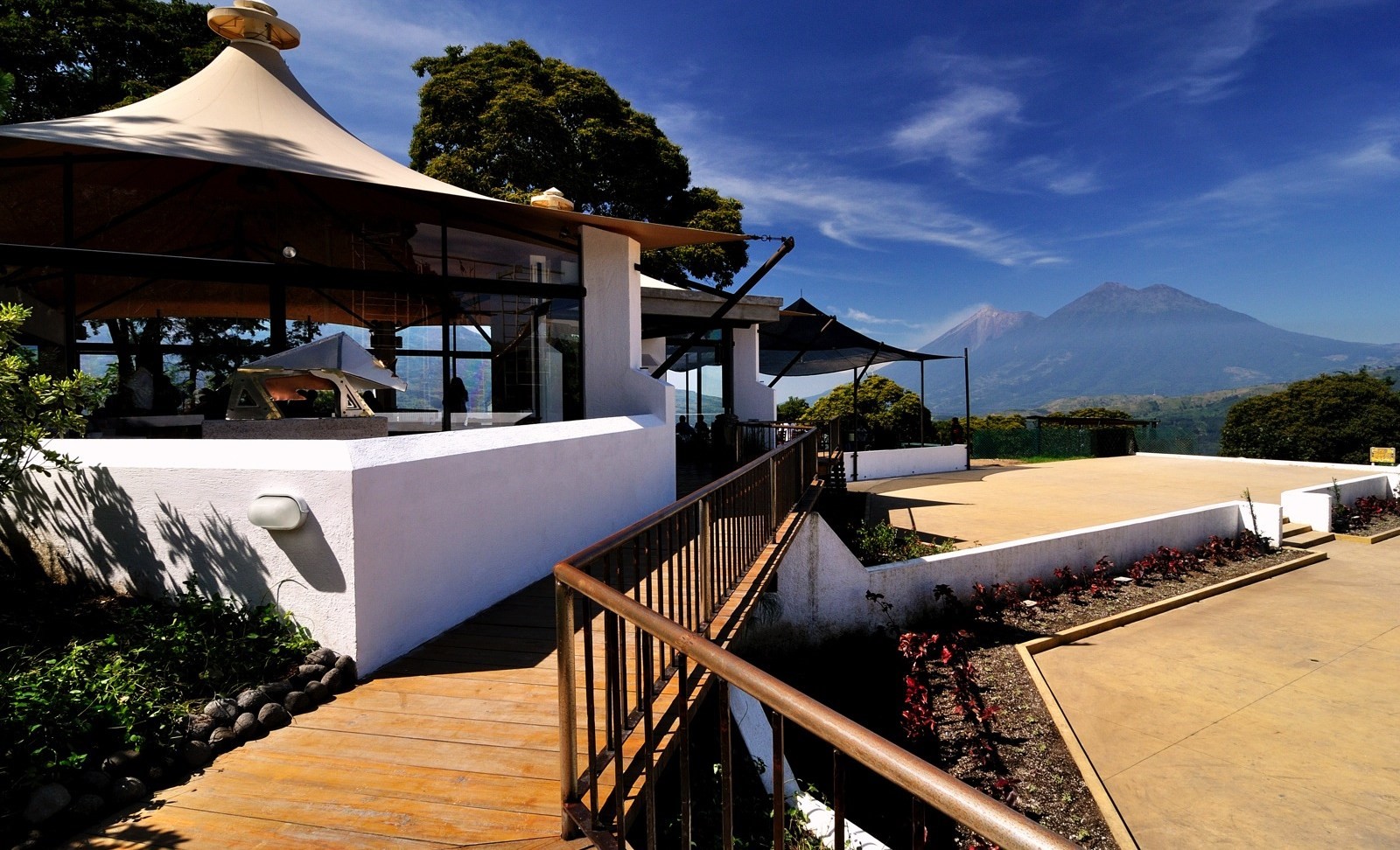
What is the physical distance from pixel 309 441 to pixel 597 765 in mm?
2746

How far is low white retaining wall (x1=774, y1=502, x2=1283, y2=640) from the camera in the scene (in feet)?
24.1

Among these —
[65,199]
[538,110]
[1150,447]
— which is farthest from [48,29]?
[1150,447]

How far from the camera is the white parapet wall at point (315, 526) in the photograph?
3.94 m

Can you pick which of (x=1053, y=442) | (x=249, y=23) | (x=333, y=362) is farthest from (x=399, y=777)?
(x=1053, y=442)

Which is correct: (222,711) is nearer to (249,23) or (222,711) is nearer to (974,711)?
(974,711)

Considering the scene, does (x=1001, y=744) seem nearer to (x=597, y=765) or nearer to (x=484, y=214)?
(x=597, y=765)

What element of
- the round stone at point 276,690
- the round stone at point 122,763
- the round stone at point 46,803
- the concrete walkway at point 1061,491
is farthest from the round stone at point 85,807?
the concrete walkway at point 1061,491

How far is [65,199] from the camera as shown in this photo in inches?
257

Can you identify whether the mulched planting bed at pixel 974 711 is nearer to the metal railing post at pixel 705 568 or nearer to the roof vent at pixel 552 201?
the metal railing post at pixel 705 568

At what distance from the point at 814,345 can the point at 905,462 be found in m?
4.28

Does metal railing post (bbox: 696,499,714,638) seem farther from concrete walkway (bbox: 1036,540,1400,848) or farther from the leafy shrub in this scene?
the leafy shrub

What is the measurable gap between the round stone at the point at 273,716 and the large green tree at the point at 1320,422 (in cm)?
2993

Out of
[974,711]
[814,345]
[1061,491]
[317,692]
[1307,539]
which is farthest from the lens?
[814,345]

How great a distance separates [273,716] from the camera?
342 centimetres
